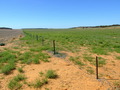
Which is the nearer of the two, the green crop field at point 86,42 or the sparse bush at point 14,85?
the sparse bush at point 14,85

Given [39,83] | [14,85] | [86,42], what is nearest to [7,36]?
[86,42]

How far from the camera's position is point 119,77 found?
4199mm

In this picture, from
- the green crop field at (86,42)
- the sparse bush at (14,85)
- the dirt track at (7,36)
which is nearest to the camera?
the sparse bush at (14,85)

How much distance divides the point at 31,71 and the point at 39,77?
0.79m

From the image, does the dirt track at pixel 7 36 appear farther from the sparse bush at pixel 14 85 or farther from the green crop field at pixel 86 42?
the sparse bush at pixel 14 85

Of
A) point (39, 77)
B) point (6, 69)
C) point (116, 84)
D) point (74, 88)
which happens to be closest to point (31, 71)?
point (39, 77)

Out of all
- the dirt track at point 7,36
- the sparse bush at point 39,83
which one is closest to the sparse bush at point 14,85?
the sparse bush at point 39,83

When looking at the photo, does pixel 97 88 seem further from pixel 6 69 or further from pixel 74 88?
pixel 6 69

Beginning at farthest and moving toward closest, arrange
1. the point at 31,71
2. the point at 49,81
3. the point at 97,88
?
the point at 31,71 < the point at 49,81 < the point at 97,88

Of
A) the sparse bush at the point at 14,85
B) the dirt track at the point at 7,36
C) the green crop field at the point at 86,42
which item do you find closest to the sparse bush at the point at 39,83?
the sparse bush at the point at 14,85

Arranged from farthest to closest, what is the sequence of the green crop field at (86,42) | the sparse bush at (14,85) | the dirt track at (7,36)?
the dirt track at (7,36) → the green crop field at (86,42) → the sparse bush at (14,85)

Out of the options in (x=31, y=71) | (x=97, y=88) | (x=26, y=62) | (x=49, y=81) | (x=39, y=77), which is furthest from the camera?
(x=26, y=62)

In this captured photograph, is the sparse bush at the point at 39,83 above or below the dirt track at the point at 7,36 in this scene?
below

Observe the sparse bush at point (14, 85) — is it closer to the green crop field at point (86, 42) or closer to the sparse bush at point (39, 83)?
the sparse bush at point (39, 83)
